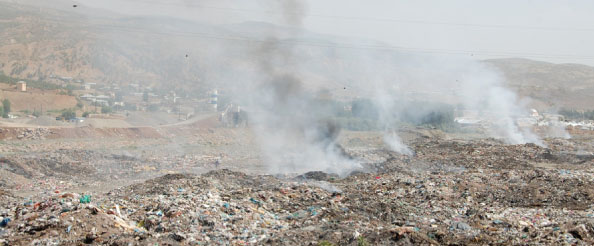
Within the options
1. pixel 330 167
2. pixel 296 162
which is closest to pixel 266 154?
pixel 296 162

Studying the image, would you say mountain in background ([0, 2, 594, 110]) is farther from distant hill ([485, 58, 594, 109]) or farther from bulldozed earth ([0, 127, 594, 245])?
bulldozed earth ([0, 127, 594, 245])

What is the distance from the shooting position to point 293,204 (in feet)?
44.5

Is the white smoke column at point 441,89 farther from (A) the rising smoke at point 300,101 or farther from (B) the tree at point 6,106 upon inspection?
(B) the tree at point 6,106

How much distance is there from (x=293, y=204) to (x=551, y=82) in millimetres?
110564

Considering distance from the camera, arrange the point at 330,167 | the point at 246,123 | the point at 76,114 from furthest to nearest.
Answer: the point at 76,114 < the point at 246,123 < the point at 330,167

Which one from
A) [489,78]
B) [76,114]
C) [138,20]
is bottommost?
[76,114]

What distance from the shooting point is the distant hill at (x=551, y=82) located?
78.1 meters

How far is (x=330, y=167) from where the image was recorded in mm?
23906

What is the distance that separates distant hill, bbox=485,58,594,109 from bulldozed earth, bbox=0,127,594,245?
57301 millimetres

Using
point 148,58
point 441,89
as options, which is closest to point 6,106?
point 148,58

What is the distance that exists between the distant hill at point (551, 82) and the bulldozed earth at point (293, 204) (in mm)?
57301

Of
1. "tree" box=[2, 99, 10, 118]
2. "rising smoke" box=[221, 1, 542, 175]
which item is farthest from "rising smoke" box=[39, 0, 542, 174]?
"tree" box=[2, 99, 10, 118]

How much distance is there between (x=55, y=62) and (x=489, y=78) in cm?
5767

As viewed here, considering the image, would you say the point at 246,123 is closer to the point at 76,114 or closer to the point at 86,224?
the point at 76,114
